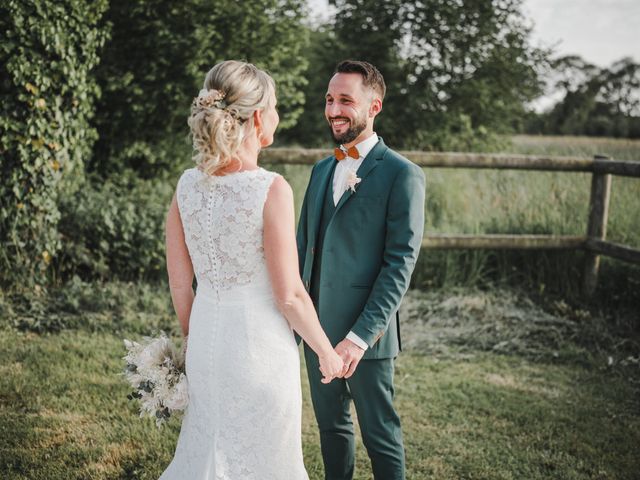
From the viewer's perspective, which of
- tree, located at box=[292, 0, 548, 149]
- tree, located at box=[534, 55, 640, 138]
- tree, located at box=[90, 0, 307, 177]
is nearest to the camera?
tree, located at box=[90, 0, 307, 177]

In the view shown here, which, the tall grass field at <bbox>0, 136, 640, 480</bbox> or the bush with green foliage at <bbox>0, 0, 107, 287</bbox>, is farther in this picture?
the bush with green foliage at <bbox>0, 0, 107, 287</bbox>

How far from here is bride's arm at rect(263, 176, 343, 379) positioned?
6.61 feet

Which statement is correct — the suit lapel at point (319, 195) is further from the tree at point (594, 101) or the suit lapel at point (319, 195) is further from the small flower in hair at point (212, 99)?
the tree at point (594, 101)

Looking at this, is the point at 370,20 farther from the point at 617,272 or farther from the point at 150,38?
the point at 617,272

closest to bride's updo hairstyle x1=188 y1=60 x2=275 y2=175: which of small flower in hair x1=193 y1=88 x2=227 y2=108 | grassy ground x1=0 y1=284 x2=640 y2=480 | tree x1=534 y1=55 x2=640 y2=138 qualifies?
small flower in hair x1=193 y1=88 x2=227 y2=108

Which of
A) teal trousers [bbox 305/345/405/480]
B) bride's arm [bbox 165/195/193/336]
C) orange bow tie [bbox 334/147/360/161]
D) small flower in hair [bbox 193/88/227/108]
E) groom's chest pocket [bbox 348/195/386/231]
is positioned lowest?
teal trousers [bbox 305/345/405/480]

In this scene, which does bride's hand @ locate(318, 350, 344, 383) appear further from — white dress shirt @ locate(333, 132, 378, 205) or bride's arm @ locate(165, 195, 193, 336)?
white dress shirt @ locate(333, 132, 378, 205)

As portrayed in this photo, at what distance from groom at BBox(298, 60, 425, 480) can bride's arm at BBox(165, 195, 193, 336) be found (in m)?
0.58


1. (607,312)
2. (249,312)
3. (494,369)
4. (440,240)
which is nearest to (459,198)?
(440,240)

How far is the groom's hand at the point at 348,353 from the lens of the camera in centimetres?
235

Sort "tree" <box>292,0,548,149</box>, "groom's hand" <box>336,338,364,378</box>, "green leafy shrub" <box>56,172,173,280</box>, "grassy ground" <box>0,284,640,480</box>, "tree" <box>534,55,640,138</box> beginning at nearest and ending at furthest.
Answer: "groom's hand" <box>336,338,364,378</box>
"grassy ground" <box>0,284,640,480</box>
"green leafy shrub" <box>56,172,173,280</box>
"tree" <box>292,0,548,149</box>
"tree" <box>534,55,640,138</box>

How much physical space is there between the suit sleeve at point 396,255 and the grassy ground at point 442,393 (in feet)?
4.34

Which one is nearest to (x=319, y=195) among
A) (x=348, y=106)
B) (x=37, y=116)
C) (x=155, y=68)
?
(x=348, y=106)

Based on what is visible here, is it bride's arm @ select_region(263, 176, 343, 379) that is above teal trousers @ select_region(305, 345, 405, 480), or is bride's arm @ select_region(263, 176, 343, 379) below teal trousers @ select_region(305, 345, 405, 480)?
above
